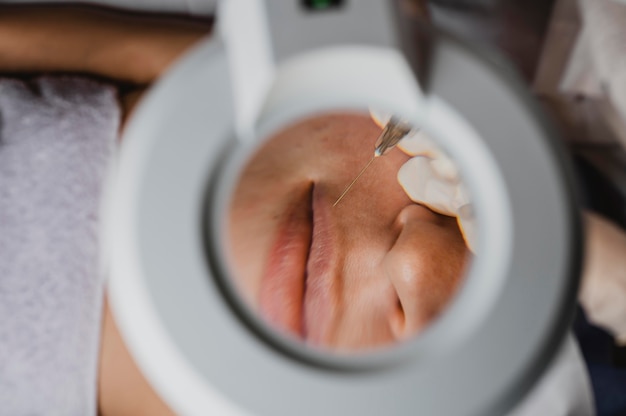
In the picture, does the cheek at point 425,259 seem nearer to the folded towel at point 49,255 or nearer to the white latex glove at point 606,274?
the white latex glove at point 606,274

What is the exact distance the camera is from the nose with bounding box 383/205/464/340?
0.50 m

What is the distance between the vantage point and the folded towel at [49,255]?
0.83m

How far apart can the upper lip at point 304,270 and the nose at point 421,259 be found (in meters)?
0.06

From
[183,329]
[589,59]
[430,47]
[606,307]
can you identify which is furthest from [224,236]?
[589,59]

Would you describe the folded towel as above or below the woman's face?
below

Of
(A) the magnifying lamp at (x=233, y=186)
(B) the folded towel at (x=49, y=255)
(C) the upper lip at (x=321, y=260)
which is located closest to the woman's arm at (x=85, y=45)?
(B) the folded towel at (x=49, y=255)

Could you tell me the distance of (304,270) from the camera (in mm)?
558

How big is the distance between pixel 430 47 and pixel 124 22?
0.79 meters

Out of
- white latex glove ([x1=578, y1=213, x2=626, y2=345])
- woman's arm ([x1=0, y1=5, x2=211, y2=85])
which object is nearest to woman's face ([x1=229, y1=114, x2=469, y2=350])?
white latex glove ([x1=578, y1=213, x2=626, y2=345])

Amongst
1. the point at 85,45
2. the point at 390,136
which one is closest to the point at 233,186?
the point at 390,136

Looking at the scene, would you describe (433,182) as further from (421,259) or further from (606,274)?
(606,274)

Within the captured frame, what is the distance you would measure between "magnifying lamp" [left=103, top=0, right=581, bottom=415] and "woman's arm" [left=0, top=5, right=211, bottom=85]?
0.66 metres

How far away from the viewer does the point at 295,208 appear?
1.78ft

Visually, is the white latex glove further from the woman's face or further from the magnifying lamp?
the magnifying lamp
